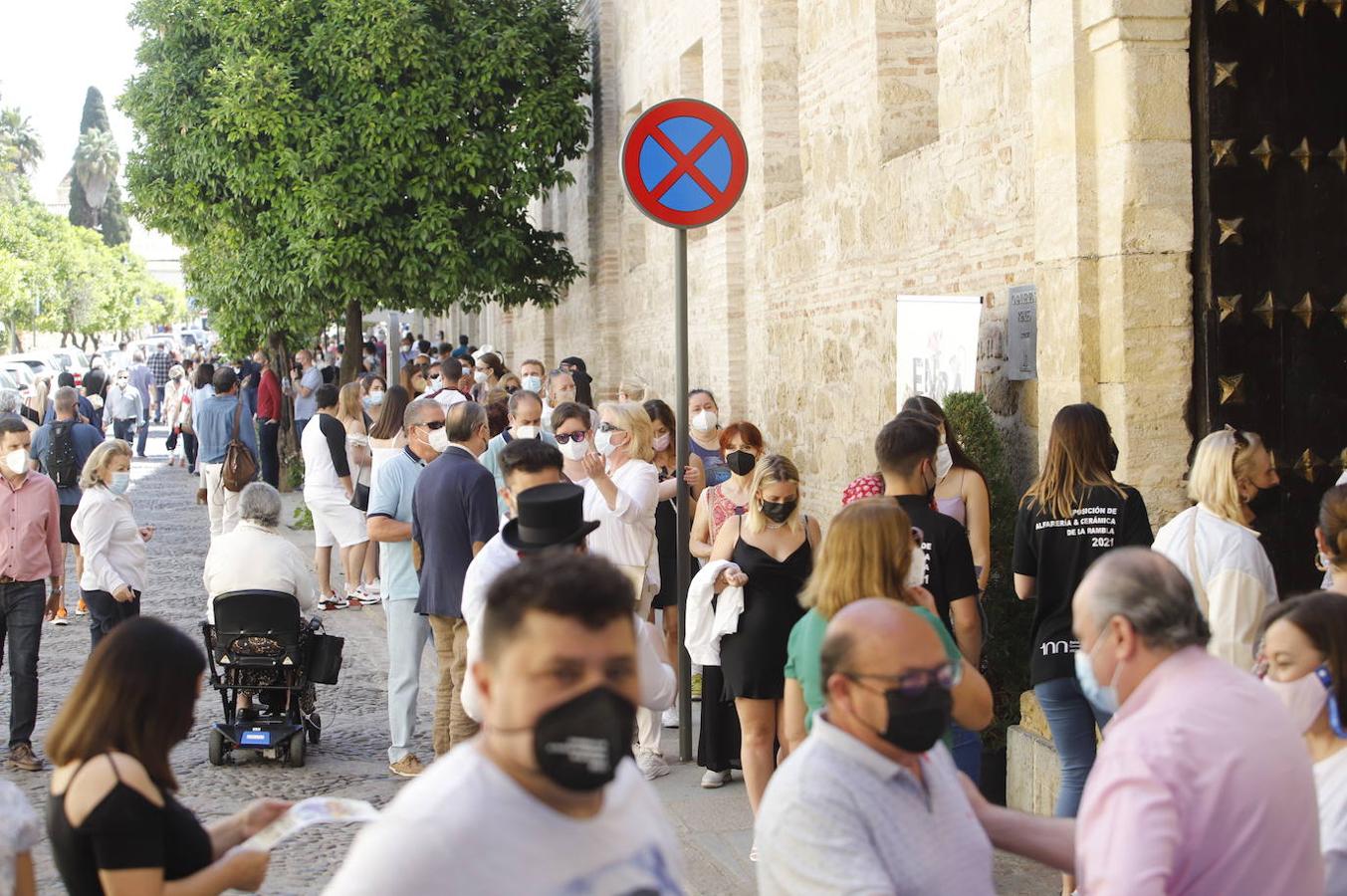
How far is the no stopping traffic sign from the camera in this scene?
8.02 metres

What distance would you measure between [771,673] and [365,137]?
45.8ft

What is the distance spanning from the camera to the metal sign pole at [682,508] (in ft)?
26.7

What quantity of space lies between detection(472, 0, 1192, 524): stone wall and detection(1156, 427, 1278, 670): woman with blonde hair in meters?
1.98

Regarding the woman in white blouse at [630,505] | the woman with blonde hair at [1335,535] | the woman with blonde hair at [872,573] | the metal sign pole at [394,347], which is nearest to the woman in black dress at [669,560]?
the woman in white blouse at [630,505]

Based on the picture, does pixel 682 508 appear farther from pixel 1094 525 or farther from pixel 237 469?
pixel 237 469

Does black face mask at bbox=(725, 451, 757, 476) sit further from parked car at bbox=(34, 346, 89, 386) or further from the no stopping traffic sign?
parked car at bbox=(34, 346, 89, 386)

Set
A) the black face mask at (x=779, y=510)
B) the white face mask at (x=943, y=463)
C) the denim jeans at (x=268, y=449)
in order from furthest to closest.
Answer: the denim jeans at (x=268, y=449) < the white face mask at (x=943, y=463) < the black face mask at (x=779, y=510)

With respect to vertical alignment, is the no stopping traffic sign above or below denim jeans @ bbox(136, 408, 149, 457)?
above

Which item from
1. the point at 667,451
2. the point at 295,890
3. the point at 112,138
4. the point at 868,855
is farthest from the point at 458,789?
the point at 112,138

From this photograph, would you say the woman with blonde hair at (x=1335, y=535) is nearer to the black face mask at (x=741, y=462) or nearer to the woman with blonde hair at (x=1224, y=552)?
the woman with blonde hair at (x=1224, y=552)

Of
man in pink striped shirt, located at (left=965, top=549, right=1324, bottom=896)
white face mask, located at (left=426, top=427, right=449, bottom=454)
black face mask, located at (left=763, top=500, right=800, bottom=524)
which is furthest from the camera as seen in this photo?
white face mask, located at (left=426, top=427, right=449, bottom=454)

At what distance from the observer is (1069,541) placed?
607cm

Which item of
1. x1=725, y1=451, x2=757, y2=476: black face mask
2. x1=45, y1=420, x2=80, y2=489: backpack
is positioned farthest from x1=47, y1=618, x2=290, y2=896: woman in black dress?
x1=45, y1=420, x2=80, y2=489: backpack

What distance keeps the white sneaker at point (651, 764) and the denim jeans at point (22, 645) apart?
3.32 m
